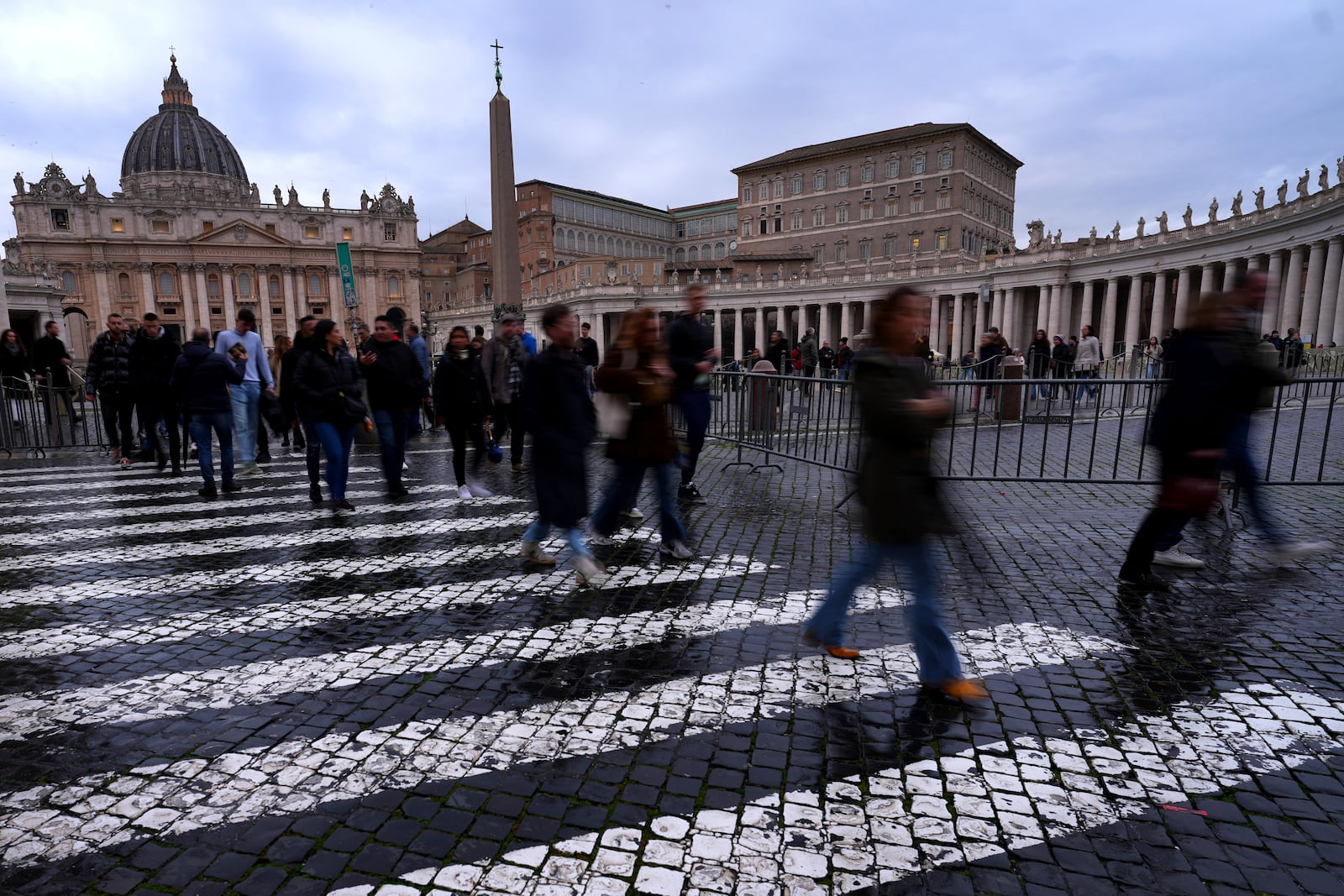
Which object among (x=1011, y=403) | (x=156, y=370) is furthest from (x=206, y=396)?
(x=1011, y=403)

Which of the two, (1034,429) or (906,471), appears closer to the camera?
(906,471)

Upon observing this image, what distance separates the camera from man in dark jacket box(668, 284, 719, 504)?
7.18 meters

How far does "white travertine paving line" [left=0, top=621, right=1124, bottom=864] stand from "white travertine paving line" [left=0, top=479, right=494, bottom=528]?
4954 millimetres

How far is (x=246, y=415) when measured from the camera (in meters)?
10.0

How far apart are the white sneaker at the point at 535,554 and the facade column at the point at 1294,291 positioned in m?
→ 43.6

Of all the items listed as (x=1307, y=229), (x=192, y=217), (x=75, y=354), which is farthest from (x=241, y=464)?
(x=192, y=217)

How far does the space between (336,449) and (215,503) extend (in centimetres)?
169

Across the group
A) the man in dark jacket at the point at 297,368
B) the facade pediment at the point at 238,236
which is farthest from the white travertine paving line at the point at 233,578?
the facade pediment at the point at 238,236

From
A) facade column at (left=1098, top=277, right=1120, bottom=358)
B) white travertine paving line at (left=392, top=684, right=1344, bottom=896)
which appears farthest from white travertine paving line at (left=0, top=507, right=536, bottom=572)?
facade column at (left=1098, top=277, right=1120, bottom=358)

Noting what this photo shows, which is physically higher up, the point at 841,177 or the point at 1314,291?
the point at 841,177

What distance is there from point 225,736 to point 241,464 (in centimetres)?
812

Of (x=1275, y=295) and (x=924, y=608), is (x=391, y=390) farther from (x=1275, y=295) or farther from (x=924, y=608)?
(x=1275, y=295)

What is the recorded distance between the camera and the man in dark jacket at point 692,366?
23.6ft

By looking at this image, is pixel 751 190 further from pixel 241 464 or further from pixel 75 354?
pixel 241 464
